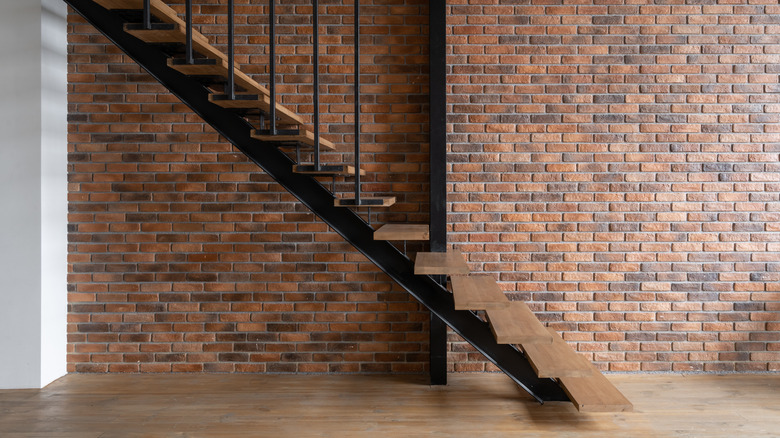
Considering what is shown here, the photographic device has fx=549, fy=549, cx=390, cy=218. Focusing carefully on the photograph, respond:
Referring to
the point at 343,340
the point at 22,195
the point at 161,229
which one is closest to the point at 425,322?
the point at 343,340

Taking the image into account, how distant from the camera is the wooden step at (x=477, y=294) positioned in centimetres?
253

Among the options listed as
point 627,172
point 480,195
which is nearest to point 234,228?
point 480,195

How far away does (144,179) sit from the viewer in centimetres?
347

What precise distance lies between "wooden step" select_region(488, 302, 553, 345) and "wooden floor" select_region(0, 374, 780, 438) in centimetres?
48

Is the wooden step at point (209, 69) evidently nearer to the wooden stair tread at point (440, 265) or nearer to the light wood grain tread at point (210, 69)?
the light wood grain tread at point (210, 69)

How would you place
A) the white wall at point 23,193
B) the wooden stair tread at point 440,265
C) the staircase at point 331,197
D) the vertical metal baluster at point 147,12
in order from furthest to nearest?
the white wall at point 23,193
the wooden stair tread at point 440,265
the staircase at point 331,197
the vertical metal baluster at point 147,12

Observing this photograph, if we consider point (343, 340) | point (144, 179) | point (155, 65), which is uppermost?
point (155, 65)

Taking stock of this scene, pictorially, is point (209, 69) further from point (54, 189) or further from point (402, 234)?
point (54, 189)

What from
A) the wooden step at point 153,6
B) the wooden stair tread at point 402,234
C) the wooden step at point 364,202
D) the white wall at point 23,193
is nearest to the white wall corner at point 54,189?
the white wall at point 23,193

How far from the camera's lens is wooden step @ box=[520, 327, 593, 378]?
2504 millimetres

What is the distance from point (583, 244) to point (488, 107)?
1.05 m

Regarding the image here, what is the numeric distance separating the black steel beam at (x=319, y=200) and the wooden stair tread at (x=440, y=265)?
159 mm

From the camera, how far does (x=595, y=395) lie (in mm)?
2543

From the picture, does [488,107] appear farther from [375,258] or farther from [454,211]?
[375,258]
